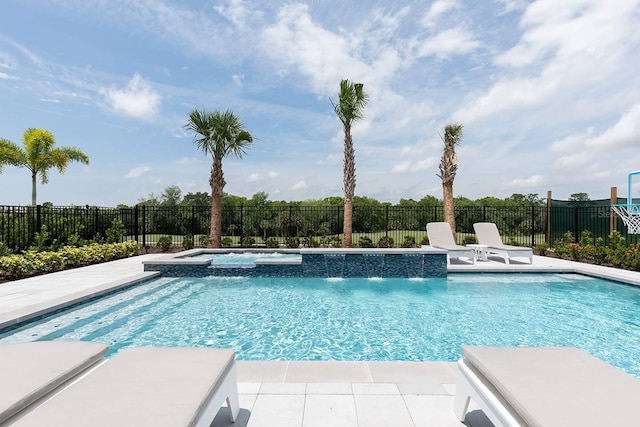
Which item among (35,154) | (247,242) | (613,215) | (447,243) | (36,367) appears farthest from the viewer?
(35,154)

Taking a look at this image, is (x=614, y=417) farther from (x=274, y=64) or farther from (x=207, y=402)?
(x=274, y=64)

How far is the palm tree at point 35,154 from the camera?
63.6 ft

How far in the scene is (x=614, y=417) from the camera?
1501mm

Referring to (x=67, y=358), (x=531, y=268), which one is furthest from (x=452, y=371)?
(x=531, y=268)

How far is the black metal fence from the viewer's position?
10.8m

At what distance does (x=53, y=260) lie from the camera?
8.41 m

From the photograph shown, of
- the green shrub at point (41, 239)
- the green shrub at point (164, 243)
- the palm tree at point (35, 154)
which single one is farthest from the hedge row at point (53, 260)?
the palm tree at point (35, 154)

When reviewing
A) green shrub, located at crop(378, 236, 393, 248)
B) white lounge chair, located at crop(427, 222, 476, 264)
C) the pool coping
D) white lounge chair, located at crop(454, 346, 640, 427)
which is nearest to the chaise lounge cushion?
white lounge chair, located at crop(454, 346, 640, 427)

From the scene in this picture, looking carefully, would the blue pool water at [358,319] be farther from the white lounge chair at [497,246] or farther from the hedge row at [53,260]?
the hedge row at [53,260]

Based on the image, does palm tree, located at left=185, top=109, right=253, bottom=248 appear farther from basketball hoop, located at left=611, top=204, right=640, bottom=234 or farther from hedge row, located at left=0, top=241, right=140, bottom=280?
basketball hoop, located at left=611, top=204, right=640, bottom=234

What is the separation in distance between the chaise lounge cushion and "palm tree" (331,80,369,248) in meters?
11.3

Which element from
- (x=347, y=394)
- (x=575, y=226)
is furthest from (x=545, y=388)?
(x=575, y=226)

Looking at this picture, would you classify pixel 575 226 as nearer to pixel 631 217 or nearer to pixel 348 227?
pixel 631 217

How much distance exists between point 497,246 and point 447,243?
1759mm
